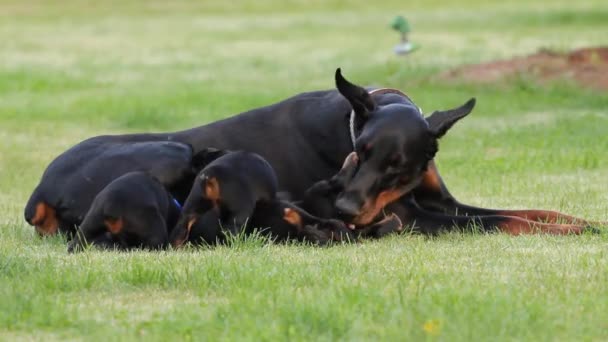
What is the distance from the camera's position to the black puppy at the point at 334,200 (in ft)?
25.8

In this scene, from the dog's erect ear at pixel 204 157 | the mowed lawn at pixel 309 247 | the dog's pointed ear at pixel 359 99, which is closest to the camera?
the mowed lawn at pixel 309 247

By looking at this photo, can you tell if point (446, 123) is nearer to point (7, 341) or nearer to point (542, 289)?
point (542, 289)

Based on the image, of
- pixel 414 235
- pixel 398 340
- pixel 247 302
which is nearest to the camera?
pixel 398 340

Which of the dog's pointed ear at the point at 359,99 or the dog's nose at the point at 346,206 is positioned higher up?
the dog's pointed ear at the point at 359,99

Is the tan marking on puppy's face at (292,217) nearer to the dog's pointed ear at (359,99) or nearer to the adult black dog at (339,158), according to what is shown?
the adult black dog at (339,158)

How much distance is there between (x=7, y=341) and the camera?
5.30 m

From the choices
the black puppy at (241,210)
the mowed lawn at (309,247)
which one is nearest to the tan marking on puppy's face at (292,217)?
the black puppy at (241,210)

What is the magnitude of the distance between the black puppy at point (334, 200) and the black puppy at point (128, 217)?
40.9 inches

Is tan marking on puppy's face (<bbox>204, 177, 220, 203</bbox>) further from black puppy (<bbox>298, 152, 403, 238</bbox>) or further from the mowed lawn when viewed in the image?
black puppy (<bbox>298, 152, 403, 238</bbox>)

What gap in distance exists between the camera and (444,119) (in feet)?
26.5

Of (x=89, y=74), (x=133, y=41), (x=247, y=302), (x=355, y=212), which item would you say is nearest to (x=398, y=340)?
(x=247, y=302)

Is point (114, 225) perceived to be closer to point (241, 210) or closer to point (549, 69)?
point (241, 210)

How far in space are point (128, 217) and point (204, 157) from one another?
870 millimetres

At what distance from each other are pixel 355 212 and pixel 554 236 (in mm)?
1239
